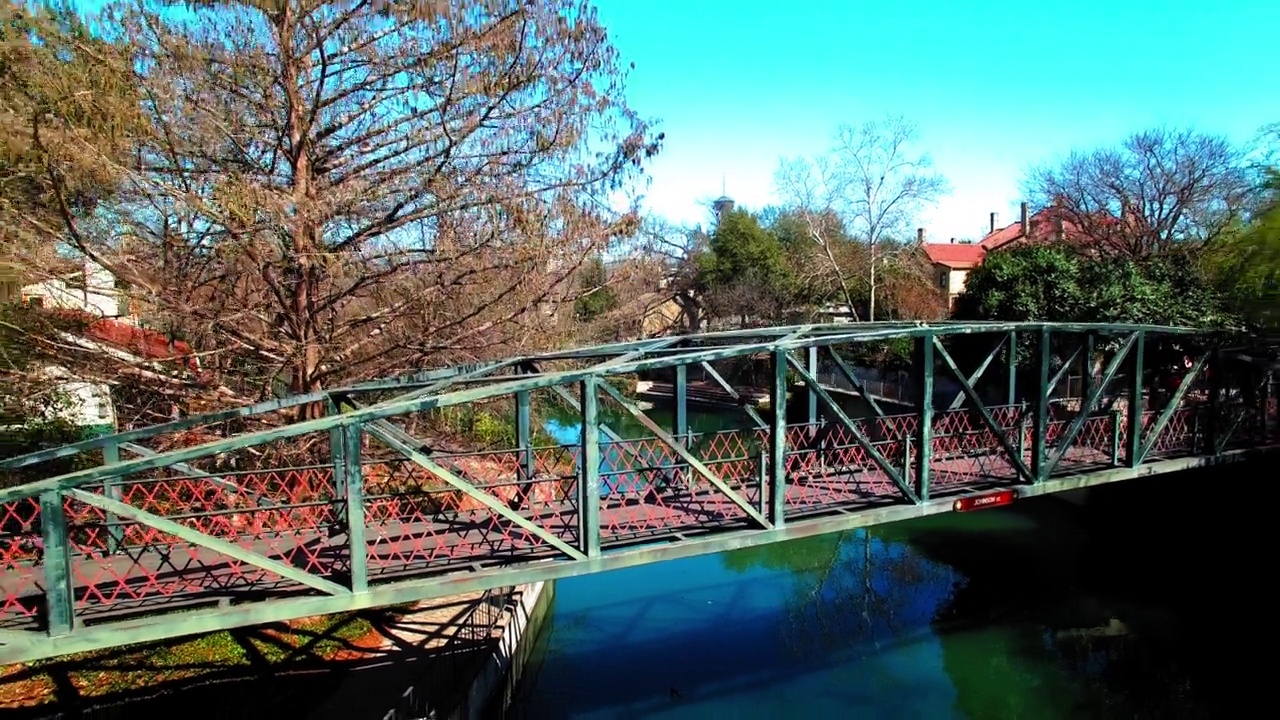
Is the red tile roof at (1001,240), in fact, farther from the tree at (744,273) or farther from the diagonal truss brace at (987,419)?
the diagonal truss brace at (987,419)

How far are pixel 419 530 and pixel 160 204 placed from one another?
14.3 feet

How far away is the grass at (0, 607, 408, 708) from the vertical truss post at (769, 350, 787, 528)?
5.53 meters

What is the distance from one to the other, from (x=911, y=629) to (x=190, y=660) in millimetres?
9942

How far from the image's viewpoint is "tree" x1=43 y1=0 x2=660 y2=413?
7.62 m

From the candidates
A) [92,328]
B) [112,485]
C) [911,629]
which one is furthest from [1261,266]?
[92,328]

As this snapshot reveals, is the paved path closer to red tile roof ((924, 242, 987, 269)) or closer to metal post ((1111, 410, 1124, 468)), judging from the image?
metal post ((1111, 410, 1124, 468))

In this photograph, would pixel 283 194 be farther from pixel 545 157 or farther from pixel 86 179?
pixel 545 157

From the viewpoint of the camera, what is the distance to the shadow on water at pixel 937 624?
966 centimetres

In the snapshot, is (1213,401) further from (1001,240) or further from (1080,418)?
(1001,240)

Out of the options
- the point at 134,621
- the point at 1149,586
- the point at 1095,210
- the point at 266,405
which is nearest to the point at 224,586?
the point at 134,621

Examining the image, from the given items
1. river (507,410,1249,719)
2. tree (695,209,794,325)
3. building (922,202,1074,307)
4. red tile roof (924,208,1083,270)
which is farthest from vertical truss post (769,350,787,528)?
tree (695,209,794,325)

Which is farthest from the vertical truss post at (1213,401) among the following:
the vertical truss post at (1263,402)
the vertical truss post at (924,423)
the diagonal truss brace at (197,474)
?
the diagonal truss brace at (197,474)

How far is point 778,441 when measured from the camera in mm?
6371

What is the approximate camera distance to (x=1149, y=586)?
1267 centimetres
